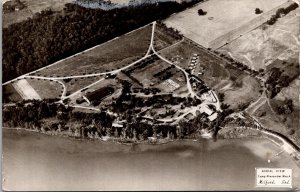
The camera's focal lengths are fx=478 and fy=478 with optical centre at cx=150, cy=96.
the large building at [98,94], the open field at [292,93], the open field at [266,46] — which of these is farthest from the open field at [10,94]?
the open field at [292,93]

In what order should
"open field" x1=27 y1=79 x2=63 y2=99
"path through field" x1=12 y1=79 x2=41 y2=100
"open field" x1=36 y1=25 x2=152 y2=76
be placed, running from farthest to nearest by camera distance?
"open field" x1=36 y1=25 x2=152 y2=76
"open field" x1=27 y1=79 x2=63 y2=99
"path through field" x1=12 y1=79 x2=41 y2=100

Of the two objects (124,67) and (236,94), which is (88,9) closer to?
(124,67)

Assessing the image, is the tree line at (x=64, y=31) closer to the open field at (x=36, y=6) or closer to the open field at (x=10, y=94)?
the open field at (x=36, y=6)

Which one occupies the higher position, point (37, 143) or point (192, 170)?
point (37, 143)

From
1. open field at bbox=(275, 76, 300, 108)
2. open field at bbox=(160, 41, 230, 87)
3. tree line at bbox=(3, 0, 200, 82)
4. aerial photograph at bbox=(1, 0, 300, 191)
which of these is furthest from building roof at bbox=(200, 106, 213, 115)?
tree line at bbox=(3, 0, 200, 82)

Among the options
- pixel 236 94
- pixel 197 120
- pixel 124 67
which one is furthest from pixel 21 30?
pixel 236 94

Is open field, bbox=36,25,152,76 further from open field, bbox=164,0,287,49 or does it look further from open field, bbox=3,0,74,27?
open field, bbox=3,0,74,27

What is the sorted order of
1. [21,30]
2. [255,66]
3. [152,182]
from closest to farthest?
1. [152,182]
2. [21,30]
3. [255,66]
